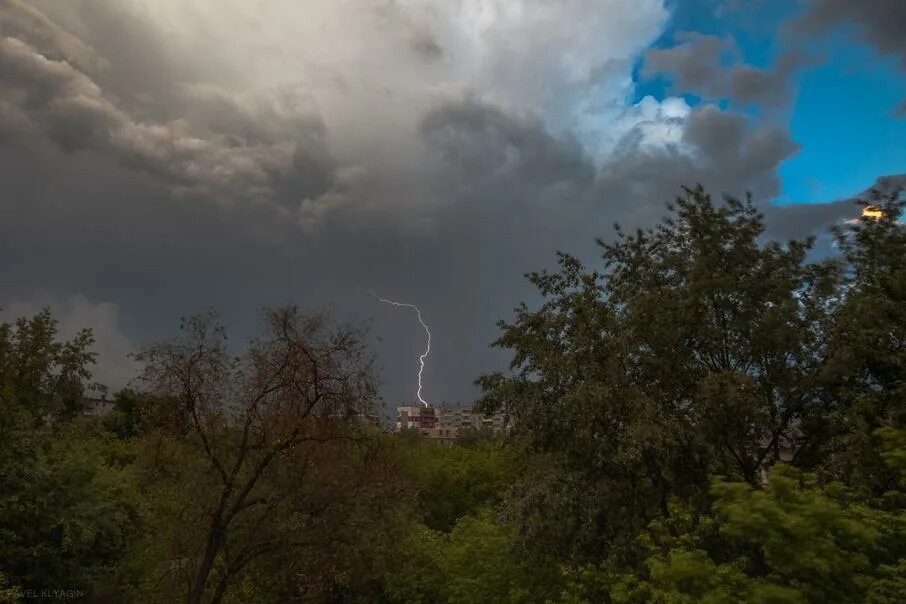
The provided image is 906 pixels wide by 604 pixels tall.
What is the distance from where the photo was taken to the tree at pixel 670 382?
14.5 meters

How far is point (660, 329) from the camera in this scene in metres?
16.0

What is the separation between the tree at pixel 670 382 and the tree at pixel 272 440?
4.26 m

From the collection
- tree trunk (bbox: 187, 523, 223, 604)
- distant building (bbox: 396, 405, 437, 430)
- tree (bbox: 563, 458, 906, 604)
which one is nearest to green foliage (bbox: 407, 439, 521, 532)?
distant building (bbox: 396, 405, 437, 430)

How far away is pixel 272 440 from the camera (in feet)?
54.2

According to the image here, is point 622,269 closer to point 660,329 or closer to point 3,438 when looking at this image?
point 660,329

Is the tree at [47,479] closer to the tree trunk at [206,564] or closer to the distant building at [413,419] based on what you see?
the tree trunk at [206,564]

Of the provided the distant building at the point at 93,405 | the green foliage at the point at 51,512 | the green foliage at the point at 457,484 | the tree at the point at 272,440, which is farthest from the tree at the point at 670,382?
the green foliage at the point at 457,484

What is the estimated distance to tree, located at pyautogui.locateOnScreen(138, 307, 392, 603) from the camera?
653 inches

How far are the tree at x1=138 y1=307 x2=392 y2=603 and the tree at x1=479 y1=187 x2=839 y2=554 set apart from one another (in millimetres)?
4264

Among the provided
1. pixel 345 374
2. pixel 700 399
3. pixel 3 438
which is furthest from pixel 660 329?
pixel 3 438

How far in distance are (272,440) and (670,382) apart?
10383mm

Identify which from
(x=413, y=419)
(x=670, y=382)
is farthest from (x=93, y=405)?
(x=670, y=382)

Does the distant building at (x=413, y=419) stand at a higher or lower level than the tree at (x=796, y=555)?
higher

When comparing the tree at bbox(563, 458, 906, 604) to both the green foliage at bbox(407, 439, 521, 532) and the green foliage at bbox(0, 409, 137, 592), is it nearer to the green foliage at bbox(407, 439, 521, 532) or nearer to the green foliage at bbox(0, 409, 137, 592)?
the green foliage at bbox(0, 409, 137, 592)
